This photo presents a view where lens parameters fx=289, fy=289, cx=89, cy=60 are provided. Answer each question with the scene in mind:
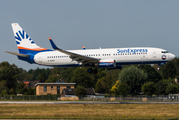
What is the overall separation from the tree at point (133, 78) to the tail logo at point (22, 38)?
6224 centimetres

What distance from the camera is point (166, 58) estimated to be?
55656 millimetres

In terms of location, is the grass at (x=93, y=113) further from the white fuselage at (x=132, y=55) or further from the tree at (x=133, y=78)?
the tree at (x=133, y=78)

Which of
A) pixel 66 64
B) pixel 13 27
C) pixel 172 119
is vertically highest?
pixel 13 27

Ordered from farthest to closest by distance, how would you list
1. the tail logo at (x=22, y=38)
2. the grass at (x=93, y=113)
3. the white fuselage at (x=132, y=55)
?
the tail logo at (x=22, y=38) < the white fuselage at (x=132, y=55) < the grass at (x=93, y=113)

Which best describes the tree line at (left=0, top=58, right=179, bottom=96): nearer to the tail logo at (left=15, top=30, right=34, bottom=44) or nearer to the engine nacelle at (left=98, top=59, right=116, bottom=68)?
the engine nacelle at (left=98, top=59, right=116, bottom=68)

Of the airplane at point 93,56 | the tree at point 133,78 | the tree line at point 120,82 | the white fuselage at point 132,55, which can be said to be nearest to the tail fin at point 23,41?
the airplane at point 93,56

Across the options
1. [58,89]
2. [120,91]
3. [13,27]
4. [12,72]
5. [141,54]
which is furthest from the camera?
[12,72]

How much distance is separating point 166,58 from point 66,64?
66.5ft

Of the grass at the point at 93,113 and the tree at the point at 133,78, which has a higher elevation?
the tree at the point at 133,78

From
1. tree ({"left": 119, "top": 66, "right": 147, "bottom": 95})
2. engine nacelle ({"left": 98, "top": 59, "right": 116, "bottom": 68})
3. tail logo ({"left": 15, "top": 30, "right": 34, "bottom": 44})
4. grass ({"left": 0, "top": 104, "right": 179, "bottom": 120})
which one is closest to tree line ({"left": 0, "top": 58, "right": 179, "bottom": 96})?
tree ({"left": 119, "top": 66, "right": 147, "bottom": 95})

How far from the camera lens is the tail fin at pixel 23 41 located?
6488cm

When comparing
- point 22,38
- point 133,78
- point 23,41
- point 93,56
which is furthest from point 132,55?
point 133,78

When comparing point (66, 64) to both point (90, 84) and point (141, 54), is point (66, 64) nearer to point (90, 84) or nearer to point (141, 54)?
point (141, 54)

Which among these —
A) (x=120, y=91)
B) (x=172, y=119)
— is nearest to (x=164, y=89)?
(x=120, y=91)
